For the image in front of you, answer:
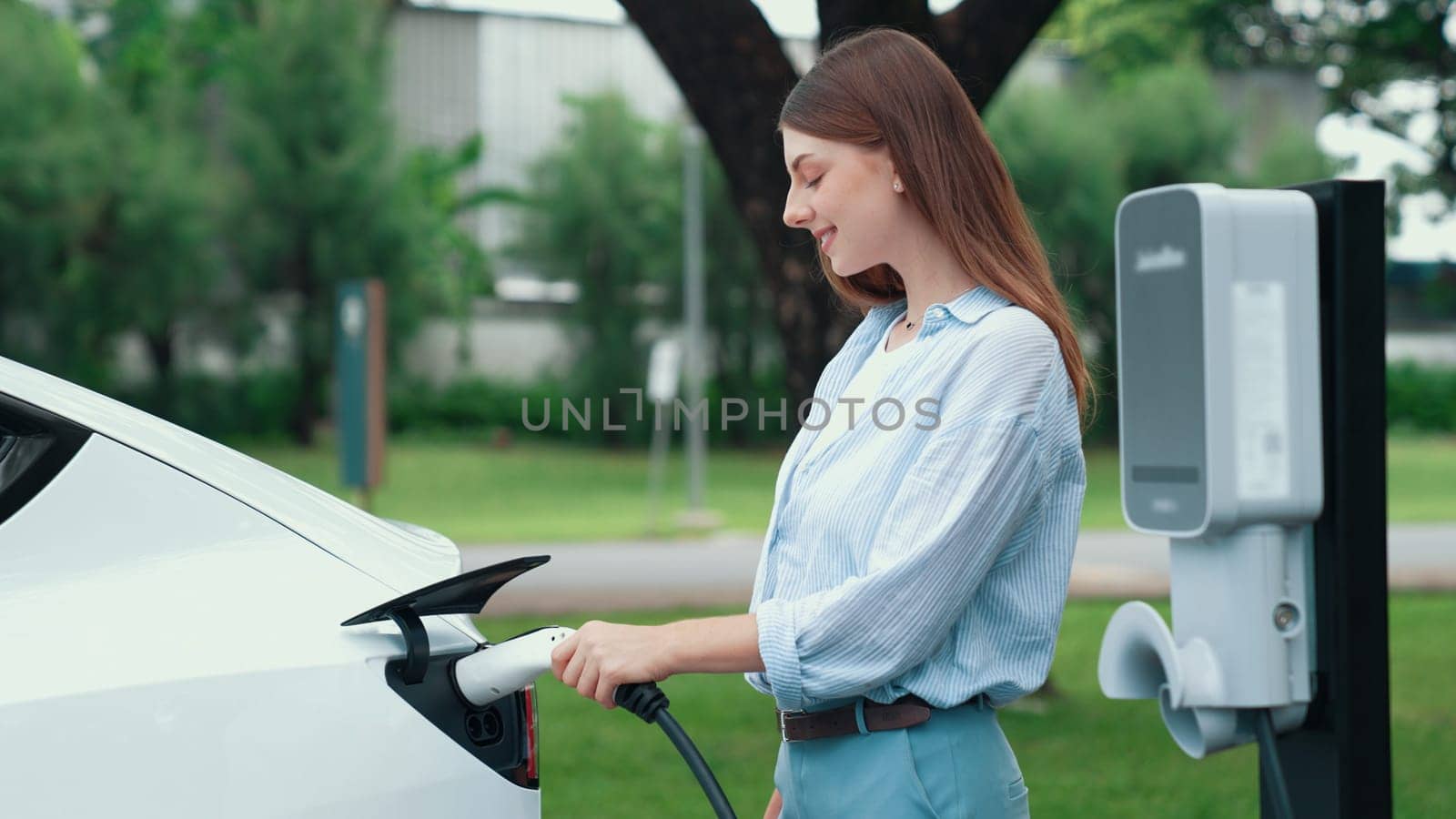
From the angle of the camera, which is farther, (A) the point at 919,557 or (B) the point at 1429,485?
(B) the point at 1429,485

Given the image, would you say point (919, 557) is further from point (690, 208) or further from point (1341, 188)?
point (690, 208)

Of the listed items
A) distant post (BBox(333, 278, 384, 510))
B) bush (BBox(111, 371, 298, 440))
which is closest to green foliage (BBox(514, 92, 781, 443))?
bush (BBox(111, 371, 298, 440))

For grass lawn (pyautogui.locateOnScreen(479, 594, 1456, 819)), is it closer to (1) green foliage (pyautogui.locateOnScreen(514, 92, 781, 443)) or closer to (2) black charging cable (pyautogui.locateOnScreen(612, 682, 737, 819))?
(2) black charging cable (pyautogui.locateOnScreen(612, 682, 737, 819))

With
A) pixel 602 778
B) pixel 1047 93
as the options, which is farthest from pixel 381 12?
pixel 602 778

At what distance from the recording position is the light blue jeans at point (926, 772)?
1797 millimetres

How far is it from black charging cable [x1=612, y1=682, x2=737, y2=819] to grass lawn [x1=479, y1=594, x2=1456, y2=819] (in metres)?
3.44

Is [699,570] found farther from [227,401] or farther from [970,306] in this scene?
[227,401]

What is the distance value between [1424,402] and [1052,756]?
92.4 feet

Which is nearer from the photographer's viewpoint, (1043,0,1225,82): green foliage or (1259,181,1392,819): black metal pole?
(1259,181,1392,819): black metal pole

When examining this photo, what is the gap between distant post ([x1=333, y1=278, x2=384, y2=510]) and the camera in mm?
12906

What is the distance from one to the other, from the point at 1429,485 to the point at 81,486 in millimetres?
22547

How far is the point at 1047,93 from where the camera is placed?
27.5 meters

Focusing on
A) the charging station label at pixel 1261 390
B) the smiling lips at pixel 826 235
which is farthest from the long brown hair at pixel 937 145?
the charging station label at pixel 1261 390

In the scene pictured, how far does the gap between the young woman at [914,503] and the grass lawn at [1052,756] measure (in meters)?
3.48
